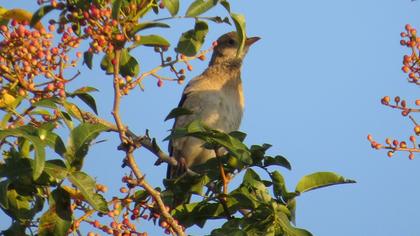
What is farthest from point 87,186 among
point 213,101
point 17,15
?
point 213,101

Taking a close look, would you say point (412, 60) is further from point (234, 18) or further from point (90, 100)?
point (90, 100)

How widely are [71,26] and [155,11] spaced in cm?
49

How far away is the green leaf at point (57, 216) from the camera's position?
3.00 m

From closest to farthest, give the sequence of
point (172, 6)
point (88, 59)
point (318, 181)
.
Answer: point (172, 6) → point (318, 181) → point (88, 59)

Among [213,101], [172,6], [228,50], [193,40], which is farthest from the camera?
[228,50]

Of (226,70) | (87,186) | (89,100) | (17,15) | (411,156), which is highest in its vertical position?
(226,70)

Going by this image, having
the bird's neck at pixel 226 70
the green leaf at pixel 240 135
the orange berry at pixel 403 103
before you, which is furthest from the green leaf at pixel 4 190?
the bird's neck at pixel 226 70

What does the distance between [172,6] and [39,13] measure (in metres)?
0.60

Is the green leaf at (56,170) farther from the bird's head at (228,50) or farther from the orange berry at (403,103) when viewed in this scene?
the bird's head at (228,50)

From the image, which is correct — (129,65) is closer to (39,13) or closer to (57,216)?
(39,13)

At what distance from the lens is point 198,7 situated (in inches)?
133

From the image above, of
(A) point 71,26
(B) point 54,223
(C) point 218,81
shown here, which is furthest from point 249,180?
(C) point 218,81

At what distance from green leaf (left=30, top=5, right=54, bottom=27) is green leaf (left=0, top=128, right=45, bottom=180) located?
2.18 ft

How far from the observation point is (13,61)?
3.09 metres
